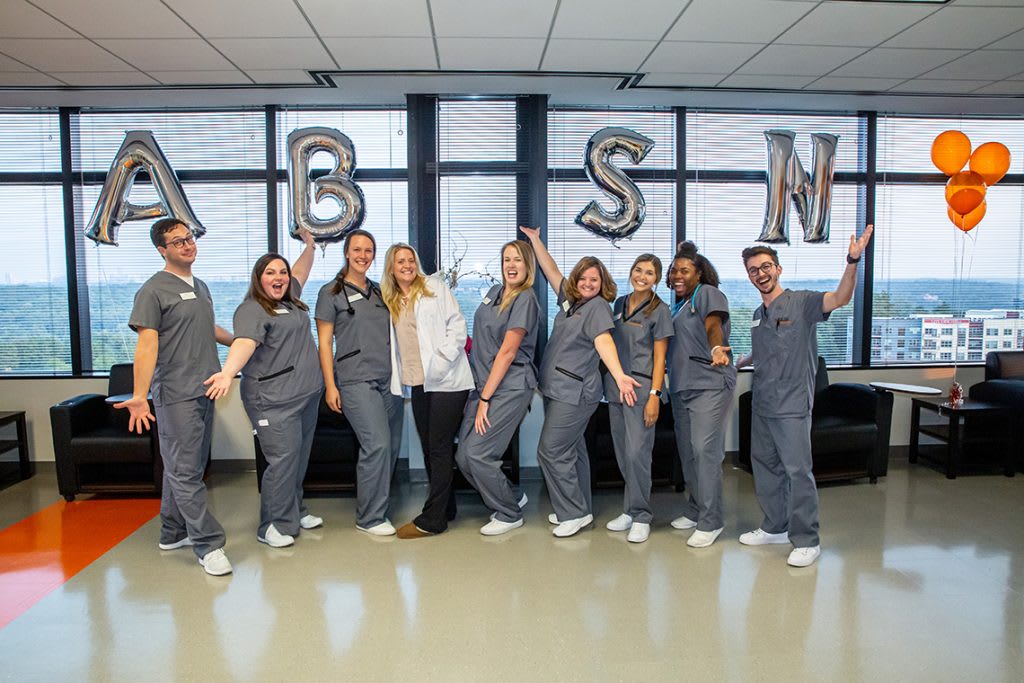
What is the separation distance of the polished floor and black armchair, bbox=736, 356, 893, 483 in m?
0.60

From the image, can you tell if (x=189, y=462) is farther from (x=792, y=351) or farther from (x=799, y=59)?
(x=799, y=59)

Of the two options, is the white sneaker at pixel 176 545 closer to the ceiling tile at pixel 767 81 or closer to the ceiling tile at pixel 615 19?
the ceiling tile at pixel 615 19

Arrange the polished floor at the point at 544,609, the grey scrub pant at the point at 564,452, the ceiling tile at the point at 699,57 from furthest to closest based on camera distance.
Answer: the ceiling tile at the point at 699,57 → the grey scrub pant at the point at 564,452 → the polished floor at the point at 544,609

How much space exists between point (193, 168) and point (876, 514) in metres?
5.03

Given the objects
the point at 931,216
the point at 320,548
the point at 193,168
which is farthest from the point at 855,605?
the point at 193,168

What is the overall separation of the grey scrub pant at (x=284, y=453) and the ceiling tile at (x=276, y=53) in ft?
6.20

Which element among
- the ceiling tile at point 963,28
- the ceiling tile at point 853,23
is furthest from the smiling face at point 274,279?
the ceiling tile at point 963,28

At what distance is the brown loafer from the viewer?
3453 mm

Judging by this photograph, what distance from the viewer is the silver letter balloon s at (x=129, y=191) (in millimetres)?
4367

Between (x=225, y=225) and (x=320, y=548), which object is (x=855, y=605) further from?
(x=225, y=225)

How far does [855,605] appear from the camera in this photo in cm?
271

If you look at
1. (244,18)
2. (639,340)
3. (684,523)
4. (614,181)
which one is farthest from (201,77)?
(684,523)

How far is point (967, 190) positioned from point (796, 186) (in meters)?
0.99

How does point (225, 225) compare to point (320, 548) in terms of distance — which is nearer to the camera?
point (320, 548)
